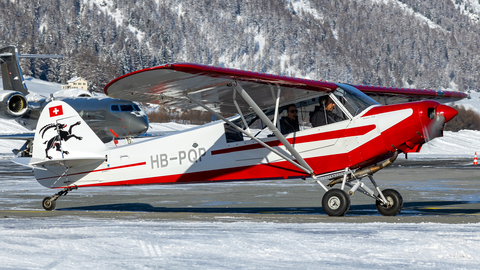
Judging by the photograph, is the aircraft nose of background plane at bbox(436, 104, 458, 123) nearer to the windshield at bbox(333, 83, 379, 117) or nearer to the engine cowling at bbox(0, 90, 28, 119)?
the windshield at bbox(333, 83, 379, 117)

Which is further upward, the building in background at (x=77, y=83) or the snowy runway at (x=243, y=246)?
the building in background at (x=77, y=83)

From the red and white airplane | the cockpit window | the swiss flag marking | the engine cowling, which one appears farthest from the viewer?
the cockpit window

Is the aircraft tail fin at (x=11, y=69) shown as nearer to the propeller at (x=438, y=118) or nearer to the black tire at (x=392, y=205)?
the black tire at (x=392, y=205)

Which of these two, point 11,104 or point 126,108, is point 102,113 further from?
point 11,104

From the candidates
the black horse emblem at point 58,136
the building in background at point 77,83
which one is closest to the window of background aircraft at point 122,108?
the black horse emblem at point 58,136

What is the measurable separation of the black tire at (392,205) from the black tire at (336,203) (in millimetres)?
1040

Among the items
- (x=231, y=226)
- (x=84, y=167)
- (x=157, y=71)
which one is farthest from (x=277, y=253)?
(x=84, y=167)

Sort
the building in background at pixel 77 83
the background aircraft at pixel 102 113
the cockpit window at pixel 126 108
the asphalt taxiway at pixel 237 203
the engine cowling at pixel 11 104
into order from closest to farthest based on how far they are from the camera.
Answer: the asphalt taxiway at pixel 237 203, the engine cowling at pixel 11 104, the background aircraft at pixel 102 113, the cockpit window at pixel 126 108, the building in background at pixel 77 83

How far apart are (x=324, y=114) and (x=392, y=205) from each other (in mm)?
1891

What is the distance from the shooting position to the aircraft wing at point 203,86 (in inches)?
304

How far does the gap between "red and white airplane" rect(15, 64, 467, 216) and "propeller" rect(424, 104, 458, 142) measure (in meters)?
Result: 0.01

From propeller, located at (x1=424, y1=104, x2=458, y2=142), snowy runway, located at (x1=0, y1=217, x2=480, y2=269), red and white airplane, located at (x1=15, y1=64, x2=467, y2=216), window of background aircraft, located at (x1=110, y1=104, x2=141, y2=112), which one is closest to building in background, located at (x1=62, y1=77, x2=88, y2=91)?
window of background aircraft, located at (x1=110, y1=104, x2=141, y2=112)

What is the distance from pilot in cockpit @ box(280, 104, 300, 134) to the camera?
9.09m

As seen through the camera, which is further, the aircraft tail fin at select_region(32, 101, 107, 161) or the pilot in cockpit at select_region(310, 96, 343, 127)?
the aircraft tail fin at select_region(32, 101, 107, 161)
